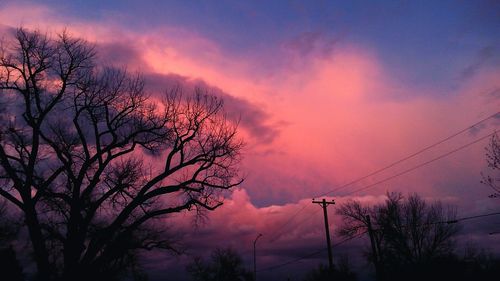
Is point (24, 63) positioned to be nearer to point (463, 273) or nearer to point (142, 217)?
point (142, 217)

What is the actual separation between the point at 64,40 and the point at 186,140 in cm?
755

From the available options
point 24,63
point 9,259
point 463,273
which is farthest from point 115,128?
point 9,259

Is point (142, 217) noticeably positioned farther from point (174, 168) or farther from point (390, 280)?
point (390, 280)

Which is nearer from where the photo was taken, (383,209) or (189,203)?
(189,203)

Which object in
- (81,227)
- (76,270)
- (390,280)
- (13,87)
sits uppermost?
(13,87)

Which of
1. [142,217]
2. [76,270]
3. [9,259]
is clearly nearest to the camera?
[76,270]

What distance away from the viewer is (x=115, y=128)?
866 inches

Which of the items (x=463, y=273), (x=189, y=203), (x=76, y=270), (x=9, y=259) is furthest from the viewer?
(x=9, y=259)

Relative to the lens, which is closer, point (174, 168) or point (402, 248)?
point (174, 168)

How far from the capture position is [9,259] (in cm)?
5869

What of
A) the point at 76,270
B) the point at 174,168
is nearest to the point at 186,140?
the point at 174,168

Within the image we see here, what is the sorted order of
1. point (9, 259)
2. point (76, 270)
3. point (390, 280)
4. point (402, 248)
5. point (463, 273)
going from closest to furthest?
point (76, 270) → point (463, 273) → point (390, 280) → point (9, 259) → point (402, 248)

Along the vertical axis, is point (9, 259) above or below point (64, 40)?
below

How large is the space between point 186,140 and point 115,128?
354 cm
